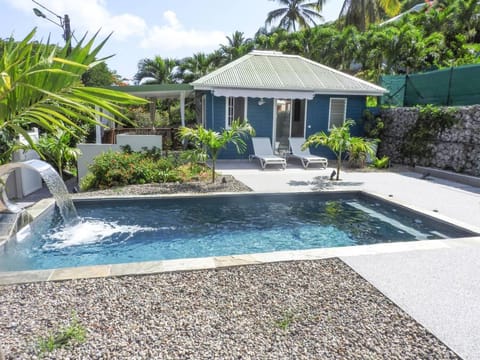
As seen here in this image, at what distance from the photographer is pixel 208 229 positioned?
25.7ft

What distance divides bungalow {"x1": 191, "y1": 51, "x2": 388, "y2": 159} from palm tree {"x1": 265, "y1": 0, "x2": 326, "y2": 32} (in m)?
21.6

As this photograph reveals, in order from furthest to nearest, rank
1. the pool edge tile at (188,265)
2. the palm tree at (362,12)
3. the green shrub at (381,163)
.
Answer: the palm tree at (362,12) < the green shrub at (381,163) < the pool edge tile at (188,265)

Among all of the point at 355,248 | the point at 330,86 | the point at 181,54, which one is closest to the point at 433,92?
the point at 330,86

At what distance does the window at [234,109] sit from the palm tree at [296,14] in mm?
25025

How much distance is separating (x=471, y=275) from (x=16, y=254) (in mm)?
7438

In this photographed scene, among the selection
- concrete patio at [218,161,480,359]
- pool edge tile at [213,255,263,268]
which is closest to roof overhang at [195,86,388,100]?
concrete patio at [218,161,480,359]

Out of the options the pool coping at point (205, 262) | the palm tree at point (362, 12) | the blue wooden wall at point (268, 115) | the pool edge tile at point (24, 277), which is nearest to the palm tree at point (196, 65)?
the palm tree at point (362, 12)

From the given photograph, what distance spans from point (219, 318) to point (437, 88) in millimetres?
15390

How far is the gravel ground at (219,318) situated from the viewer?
3053 mm

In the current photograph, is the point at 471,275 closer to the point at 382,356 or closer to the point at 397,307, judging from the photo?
the point at 397,307

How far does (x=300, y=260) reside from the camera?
5039mm

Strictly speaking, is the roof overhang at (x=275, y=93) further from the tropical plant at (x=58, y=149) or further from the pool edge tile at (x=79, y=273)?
the pool edge tile at (x=79, y=273)

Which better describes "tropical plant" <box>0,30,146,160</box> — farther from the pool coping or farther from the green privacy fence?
the green privacy fence

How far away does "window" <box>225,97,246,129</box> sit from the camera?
15977 millimetres
